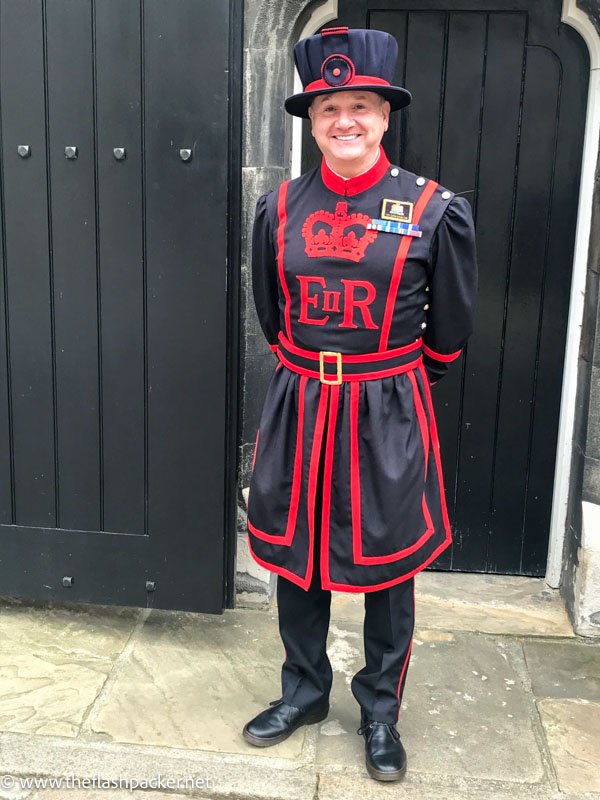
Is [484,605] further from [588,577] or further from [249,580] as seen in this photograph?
[249,580]

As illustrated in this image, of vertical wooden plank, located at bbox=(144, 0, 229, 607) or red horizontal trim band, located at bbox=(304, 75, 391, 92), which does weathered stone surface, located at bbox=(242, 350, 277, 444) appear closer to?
vertical wooden plank, located at bbox=(144, 0, 229, 607)

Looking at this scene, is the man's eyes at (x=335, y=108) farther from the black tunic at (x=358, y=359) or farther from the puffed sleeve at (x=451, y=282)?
the puffed sleeve at (x=451, y=282)

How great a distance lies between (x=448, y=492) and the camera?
3748 millimetres

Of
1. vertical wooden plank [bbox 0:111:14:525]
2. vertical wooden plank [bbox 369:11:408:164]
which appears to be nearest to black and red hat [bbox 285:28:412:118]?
vertical wooden plank [bbox 369:11:408:164]

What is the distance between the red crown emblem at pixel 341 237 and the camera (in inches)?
94.0

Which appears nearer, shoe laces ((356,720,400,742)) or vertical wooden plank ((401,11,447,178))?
shoe laces ((356,720,400,742))

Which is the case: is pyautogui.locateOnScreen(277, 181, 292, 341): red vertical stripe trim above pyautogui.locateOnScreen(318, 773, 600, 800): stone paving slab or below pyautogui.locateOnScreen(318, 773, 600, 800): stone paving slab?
above

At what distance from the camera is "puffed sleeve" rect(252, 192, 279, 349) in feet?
8.50

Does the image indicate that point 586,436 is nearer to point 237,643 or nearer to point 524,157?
point 524,157

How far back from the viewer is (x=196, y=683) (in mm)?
3062

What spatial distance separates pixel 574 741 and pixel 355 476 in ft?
3.68

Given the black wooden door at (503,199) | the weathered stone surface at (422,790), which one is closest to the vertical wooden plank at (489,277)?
the black wooden door at (503,199)

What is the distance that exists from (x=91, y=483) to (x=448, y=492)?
1.43 metres
